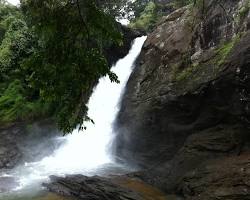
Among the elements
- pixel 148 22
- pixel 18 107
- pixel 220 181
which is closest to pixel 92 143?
pixel 18 107

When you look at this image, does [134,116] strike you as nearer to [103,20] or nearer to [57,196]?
[57,196]

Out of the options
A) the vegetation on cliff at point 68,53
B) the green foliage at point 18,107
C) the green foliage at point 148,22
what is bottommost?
the vegetation on cliff at point 68,53

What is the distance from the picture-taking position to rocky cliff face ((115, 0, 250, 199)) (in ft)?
46.0

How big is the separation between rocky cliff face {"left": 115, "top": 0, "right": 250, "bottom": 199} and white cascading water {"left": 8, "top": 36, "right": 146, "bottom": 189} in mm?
1116

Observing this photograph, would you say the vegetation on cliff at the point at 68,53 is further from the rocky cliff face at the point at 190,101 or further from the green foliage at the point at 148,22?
the green foliage at the point at 148,22

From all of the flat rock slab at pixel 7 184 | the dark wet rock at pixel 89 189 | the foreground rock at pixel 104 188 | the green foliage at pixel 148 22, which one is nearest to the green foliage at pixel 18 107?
the flat rock slab at pixel 7 184

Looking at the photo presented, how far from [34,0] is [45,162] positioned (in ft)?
46.3

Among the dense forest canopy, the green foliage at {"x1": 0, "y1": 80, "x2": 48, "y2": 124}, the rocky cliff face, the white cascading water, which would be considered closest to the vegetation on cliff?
the dense forest canopy

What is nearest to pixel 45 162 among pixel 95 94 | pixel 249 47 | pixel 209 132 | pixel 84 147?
pixel 84 147

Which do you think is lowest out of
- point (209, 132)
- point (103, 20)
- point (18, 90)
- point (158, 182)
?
point (103, 20)

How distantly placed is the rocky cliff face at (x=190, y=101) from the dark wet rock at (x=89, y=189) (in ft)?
6.21

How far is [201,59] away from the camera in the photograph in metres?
17.1

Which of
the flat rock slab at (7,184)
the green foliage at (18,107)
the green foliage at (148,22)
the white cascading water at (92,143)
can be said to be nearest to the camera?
the flat rock slab at (7,184)

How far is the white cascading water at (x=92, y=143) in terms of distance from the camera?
57.7ft
